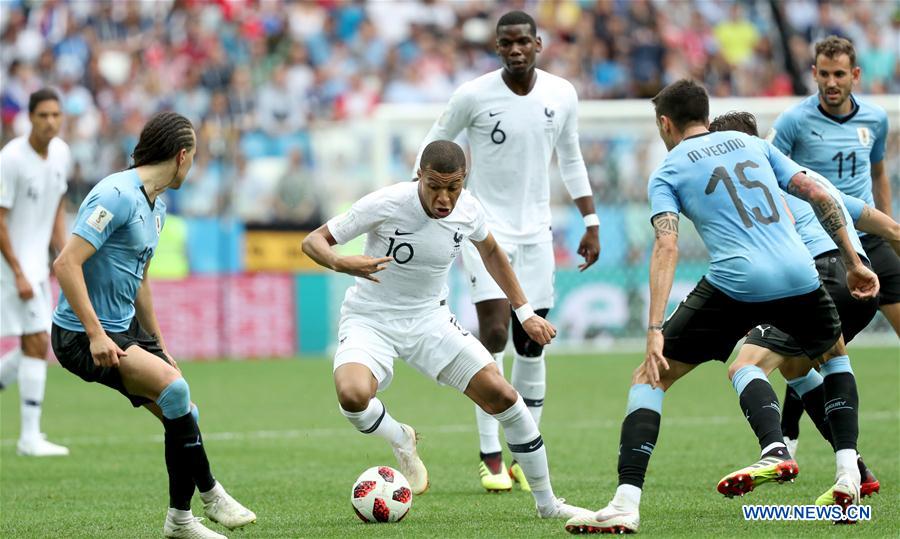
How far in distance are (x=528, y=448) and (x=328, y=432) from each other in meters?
5.47

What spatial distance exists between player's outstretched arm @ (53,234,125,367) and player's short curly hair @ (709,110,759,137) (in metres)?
3.40

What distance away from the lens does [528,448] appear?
746 cm

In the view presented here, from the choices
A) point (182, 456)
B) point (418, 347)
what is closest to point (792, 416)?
point (418, 347)

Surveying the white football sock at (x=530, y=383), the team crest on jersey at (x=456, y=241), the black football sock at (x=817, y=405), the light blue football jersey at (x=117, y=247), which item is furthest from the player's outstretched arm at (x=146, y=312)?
the black football sock at (x=817, y=405)

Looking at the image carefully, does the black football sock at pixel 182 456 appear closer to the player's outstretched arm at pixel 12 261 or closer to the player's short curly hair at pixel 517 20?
the player's short curly hair at pixel 517 20

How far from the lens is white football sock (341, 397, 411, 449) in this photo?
7793 mm

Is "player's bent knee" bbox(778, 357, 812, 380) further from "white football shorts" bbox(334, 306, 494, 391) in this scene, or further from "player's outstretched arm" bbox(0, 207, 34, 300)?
"player's outstretched arm" bbox(0, 207, 34, 300)

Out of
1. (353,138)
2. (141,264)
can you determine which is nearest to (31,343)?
(141,264)

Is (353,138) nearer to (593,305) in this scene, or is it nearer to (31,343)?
(593,305)

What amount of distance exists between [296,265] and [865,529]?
14506 mm

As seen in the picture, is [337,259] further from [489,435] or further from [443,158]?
[489,435]

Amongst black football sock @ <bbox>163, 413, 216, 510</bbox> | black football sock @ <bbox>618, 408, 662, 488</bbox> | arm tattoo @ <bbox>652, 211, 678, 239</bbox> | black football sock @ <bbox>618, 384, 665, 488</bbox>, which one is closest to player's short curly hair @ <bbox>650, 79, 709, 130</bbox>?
arm tattoo @ <bbox>652, 211, 678, 239</bbox>

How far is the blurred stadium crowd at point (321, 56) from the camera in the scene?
2298 cm

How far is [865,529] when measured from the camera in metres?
6.88
